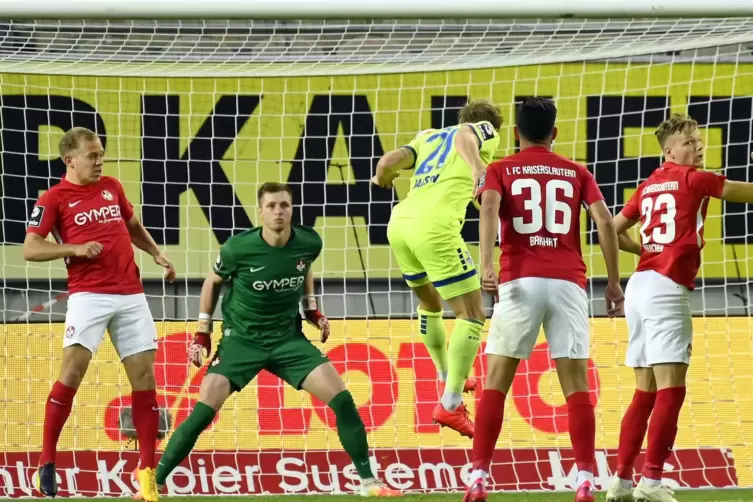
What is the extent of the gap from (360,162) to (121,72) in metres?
3.09

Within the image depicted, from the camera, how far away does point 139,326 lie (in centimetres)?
609

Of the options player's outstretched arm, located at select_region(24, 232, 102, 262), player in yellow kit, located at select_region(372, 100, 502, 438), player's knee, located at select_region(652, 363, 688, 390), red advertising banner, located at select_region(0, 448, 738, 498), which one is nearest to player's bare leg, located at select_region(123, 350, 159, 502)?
player's outstretched arm, located at select_region(24, 232, 102, 262)

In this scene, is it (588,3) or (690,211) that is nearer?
(690,211)

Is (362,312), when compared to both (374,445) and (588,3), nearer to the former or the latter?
(374,445)

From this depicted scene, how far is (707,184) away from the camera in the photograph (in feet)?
18.0

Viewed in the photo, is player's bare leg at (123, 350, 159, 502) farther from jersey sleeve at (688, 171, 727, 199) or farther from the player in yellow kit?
jersey sleeve at (688, 171, 727, 199)

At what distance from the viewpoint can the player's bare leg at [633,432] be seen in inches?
221

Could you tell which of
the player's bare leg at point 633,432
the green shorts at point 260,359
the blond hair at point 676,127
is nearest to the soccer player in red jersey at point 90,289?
the green shorts at point 260,359

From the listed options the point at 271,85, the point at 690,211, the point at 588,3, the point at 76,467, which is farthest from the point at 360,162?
the point at 690,211

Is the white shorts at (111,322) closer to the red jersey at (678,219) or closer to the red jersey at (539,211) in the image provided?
the red jersey at (539,211)

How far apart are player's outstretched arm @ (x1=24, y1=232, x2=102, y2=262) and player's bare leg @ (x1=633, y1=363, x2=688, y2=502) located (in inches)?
107

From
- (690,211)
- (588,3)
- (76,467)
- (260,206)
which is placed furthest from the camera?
(76,467)

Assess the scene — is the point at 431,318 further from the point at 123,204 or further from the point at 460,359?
the point at 123,204

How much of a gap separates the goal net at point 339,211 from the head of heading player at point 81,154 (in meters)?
1.07
